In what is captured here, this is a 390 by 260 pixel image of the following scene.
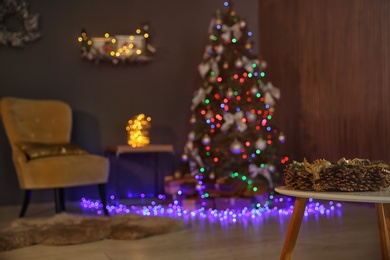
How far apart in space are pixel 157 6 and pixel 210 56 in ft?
3.46

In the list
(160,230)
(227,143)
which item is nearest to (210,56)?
(227,143)

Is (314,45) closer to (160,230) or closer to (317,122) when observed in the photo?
(317,122)

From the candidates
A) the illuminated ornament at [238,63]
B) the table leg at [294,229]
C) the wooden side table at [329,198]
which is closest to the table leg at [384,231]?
the wooden side table at [329,198]

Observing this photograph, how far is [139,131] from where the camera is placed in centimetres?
477

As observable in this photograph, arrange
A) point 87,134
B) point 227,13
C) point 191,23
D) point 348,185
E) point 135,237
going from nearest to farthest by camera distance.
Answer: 1. point 348,185
2. point 135,237
3. point 227,13
4. point 87,134
5. point 191,23

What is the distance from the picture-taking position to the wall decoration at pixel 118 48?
16.4 ft

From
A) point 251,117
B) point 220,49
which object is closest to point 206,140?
point 251,117

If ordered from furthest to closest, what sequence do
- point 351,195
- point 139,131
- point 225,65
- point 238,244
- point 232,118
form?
point 139,131 → point 225,65 → point 232,118 → point 238,244 → point 351,195

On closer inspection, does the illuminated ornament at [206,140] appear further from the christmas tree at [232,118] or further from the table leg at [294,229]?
the table leg at [294,229]

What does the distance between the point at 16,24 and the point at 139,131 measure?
162 cm

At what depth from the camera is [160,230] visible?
3.21m

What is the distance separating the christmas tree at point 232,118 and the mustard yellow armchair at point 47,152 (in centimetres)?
97

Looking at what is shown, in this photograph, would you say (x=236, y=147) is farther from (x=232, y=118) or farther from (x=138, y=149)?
(x=138, y=149)

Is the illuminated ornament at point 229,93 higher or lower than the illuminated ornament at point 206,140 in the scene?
higher
